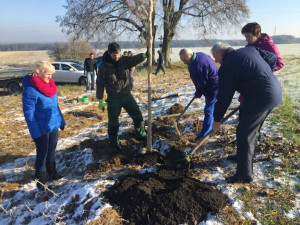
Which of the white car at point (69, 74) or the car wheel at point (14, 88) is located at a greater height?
the white car at point (69, 74)

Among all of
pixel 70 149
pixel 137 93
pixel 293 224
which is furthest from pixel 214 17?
pixel 293 224

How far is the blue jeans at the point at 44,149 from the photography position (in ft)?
9.91

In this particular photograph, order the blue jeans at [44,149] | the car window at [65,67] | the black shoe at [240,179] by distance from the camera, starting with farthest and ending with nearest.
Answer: the car window at [65,67] < the blue jeans at [44,149] < the black shoe at [240,179]

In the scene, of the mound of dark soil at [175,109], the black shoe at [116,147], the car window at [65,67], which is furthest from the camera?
the car window at [65,67]

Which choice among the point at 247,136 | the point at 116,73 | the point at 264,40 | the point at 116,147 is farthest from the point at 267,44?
the point at 116,147

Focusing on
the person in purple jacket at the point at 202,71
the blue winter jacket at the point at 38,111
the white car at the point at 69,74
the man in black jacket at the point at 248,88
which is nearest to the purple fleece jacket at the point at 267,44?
the man in black jacket at the point at 248,88

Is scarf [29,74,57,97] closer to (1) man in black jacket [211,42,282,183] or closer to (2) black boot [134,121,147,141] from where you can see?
(2) black boot [134,121,147,141]

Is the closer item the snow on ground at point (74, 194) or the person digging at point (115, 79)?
the snow on ground at point (74, 194)

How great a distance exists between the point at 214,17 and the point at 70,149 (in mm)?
16344

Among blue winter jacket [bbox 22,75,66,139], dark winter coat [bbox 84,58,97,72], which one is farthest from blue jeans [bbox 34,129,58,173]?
dark winter coat [bbox 84,58,97,72]

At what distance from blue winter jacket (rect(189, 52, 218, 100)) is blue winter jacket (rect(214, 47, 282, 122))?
3.23 ft

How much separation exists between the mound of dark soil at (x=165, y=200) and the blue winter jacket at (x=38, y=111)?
1.27 metres

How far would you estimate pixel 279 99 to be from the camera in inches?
98.0

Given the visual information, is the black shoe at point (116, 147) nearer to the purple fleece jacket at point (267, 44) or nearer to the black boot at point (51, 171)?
the black boot at point (51, 171)
